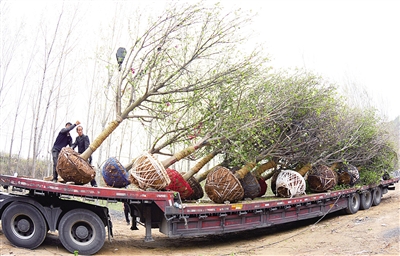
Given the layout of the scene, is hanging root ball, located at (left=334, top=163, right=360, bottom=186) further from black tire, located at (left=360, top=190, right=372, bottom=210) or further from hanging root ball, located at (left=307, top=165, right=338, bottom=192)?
hanging root ball, located at (left=307, top=165, right=338, bottom=192)

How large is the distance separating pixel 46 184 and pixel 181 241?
4.53 metres

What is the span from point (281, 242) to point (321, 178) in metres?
3.91

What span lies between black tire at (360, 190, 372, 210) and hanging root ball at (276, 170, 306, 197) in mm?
4141

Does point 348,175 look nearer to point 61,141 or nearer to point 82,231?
point 82,231

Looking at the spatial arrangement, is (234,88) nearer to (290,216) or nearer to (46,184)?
(290,216)

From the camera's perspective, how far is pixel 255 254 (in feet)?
28.5

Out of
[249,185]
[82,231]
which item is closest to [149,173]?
[82,231]

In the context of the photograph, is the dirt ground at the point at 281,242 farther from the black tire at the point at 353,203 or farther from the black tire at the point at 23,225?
the black tire at the point at 353,203

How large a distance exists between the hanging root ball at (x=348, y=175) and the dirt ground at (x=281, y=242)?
192 cm

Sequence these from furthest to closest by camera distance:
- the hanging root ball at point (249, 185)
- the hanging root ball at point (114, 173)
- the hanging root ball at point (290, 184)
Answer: the hanging root ball at point (290, 184)
the hanging root ball at point (249, 185)
the hanging root ball at point (114, 173)

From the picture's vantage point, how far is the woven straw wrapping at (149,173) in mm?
8445

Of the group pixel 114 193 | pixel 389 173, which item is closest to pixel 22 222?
pixel 114 193

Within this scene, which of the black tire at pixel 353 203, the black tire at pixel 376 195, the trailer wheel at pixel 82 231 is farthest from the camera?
the black tire at pixel 376 195

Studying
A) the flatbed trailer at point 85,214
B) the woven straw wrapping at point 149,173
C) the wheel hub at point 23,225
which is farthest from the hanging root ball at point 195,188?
the wheel hub at point 23,225
